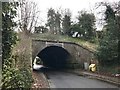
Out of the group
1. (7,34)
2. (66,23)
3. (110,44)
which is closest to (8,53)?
(7,34)

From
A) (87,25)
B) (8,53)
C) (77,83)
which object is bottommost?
(77,83)

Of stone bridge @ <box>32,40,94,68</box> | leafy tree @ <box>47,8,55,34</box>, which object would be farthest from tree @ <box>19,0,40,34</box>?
leafy tree @ <box>47,8,55,34</box>

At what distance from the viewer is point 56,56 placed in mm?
42250

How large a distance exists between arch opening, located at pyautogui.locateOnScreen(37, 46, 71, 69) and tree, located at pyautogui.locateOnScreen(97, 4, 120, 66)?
9.18 metres

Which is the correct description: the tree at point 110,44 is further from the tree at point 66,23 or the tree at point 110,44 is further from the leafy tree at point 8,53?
the tree at point 66,23

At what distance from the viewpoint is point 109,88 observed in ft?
55.4

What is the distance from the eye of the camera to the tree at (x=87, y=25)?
43.7 meters

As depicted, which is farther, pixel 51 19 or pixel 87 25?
pixel 51 19

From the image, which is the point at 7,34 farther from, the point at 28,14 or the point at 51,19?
the point at 51,19

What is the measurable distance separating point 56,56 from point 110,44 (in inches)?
710

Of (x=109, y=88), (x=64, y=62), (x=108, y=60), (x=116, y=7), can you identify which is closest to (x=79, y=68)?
(x=64, y=62)

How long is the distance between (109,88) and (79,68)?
17.6m

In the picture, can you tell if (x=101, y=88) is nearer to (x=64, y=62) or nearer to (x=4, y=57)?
(x=4, y=57)

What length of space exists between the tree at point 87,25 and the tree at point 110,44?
50.1 ft
